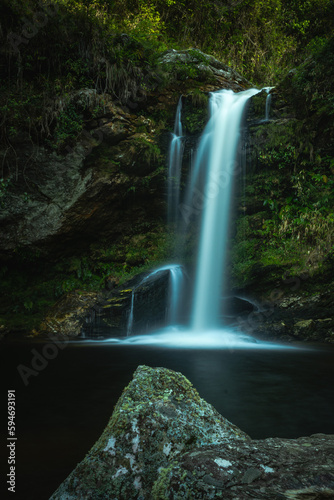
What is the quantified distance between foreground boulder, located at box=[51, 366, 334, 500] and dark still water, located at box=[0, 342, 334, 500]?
58 cm

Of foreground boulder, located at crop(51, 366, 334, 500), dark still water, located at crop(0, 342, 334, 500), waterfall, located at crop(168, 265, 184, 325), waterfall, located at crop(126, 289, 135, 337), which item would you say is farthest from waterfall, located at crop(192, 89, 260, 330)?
foreground boulder, located at crop(51, 366, 334, 500)

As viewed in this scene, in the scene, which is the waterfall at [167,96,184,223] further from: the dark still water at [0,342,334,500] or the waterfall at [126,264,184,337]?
the dark still water at [0,342,334,500]

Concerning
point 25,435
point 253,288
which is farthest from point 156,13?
point 25,435

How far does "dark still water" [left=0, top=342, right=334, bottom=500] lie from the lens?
2332mm

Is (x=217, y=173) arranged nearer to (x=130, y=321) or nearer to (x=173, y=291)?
(x=173, y=291)

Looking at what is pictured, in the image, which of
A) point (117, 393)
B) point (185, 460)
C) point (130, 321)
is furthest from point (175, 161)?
point (185, 460)

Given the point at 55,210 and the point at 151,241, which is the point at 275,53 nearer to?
the point at 151,241

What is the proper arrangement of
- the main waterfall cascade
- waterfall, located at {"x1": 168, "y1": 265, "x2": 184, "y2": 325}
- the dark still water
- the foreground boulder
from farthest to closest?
waterfall, located at {"x1": 168, "y1": 265, "x2": 184, "y2": 325}
the main waterfall cascade
the dark still water
the foreground boulder

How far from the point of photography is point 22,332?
29.6ft

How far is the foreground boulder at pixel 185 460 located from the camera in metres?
1.21

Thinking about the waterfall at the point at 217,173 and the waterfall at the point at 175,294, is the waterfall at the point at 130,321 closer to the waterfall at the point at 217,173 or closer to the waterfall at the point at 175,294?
the waterfall at the point at 175,294

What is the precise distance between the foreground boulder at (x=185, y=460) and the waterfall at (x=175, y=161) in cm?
937

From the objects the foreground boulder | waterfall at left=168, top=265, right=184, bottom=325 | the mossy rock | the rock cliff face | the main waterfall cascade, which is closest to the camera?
the foreground boulder

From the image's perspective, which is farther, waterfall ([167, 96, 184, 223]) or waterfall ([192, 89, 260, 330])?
waterfall ([167, 96, 184, 223])
